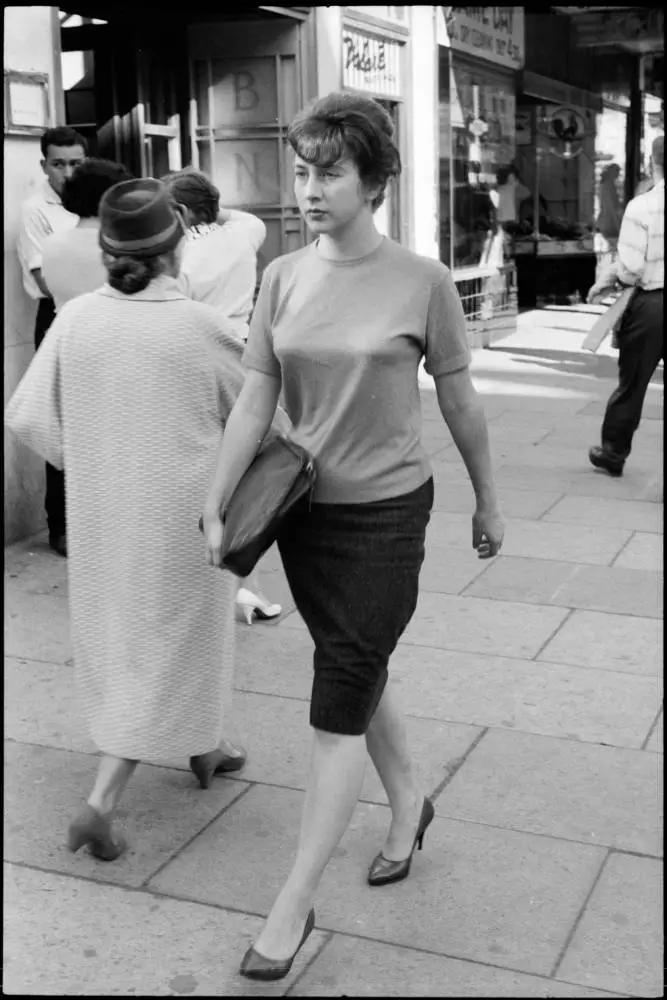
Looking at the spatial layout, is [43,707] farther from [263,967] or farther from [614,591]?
[614,591]

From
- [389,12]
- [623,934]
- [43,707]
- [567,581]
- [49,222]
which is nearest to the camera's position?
[623,934]

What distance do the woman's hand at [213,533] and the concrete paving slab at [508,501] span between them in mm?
4322

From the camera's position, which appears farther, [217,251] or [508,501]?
[508,501]

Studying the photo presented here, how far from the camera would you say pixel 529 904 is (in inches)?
130

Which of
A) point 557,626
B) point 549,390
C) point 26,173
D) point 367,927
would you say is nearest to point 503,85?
point 549,390

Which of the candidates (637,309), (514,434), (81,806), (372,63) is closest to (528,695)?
(81,806)

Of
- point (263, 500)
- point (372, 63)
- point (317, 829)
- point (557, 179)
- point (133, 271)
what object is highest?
point (372, 63)

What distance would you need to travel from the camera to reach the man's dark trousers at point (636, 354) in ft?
26.0

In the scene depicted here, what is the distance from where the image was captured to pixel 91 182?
5008 mm

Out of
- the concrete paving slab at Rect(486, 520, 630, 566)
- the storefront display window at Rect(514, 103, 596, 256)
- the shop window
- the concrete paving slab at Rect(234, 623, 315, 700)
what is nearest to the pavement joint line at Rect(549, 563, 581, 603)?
the concrete paving slab at Rect(486, 520, 630, 566)

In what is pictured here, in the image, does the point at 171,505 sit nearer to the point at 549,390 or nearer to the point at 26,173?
the point at 26,173

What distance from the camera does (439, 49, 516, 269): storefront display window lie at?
1352cm

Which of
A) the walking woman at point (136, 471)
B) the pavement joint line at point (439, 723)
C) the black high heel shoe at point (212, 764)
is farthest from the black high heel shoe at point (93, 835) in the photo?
the pavement joint line at point (439, 723)

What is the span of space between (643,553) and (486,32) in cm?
945
